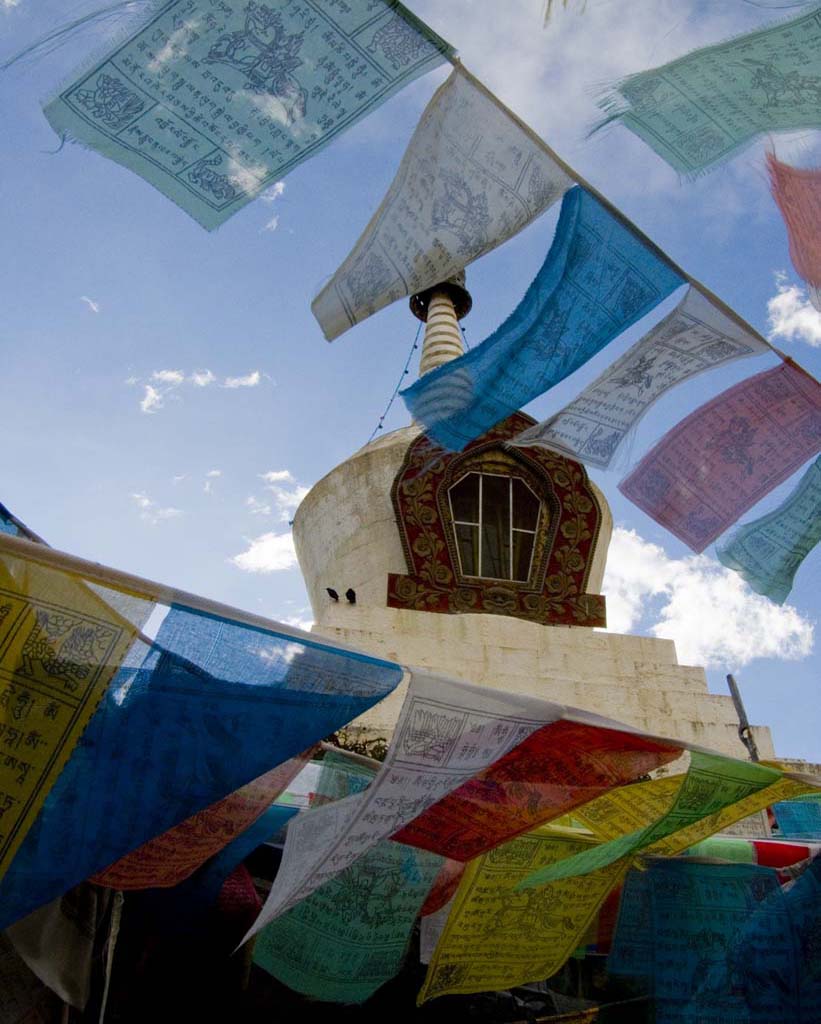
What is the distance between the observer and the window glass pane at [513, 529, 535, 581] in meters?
8.51

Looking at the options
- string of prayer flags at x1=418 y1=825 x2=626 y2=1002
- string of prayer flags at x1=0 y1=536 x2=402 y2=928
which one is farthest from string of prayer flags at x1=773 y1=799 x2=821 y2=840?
string of prayer flags at x1=0 y1=536 x2=402 y2=928

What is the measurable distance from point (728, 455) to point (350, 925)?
2952mm

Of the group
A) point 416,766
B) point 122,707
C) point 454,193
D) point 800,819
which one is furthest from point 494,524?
point 122,707

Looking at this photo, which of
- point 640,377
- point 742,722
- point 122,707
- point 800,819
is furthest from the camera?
point 742,722

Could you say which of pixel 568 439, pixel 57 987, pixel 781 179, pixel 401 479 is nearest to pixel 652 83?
pixel 781 179

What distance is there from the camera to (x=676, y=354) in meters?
4.29

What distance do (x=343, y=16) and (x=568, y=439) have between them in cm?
211

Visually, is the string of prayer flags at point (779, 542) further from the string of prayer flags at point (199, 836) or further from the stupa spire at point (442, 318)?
the stupa spire at point (442, 318)

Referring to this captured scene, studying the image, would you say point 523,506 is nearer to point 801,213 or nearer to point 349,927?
point 801,213

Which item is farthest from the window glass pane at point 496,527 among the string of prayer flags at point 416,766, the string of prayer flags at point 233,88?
the string of prayer flags at point 416,766

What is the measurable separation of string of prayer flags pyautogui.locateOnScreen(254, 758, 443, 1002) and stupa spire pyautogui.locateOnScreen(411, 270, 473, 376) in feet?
29.0

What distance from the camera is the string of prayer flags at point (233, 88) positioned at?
3.15 meters

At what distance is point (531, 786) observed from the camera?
2.96 metres

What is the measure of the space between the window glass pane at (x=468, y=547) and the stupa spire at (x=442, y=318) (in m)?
3.50
